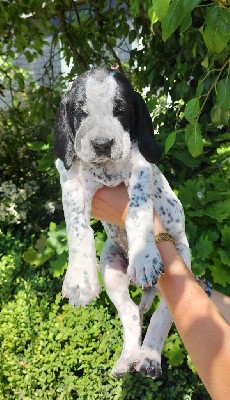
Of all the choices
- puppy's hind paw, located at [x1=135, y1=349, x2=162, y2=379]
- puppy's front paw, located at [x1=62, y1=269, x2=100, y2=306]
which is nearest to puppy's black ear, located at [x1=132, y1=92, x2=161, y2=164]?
puppy's front paw, located at [x1=62, y1=269, x2=100, y2=306]

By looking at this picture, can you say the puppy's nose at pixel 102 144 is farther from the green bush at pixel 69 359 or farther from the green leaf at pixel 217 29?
the green bush at pixel 69 359

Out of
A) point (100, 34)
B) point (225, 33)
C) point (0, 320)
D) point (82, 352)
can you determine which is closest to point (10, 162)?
point (100, 34)

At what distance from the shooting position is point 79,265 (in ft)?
6.06

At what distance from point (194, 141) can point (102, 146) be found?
1.32 ft

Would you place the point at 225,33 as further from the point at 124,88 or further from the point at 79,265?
the point at 79,265

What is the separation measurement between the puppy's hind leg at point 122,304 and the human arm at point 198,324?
0.33 m

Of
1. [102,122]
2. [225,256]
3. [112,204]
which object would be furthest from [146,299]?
[225,256]

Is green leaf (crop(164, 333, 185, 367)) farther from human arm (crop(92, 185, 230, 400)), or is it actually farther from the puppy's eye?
the puppy's eye

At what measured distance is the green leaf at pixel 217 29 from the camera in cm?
182

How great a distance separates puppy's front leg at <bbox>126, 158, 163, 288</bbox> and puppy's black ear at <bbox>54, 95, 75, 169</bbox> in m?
0.25

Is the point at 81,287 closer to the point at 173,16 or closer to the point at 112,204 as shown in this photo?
the point at 112,204

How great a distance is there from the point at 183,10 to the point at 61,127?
62cm

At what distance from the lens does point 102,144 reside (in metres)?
1.78

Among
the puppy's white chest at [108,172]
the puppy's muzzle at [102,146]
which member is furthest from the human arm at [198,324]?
the puppy's muzzle at [102,146]
